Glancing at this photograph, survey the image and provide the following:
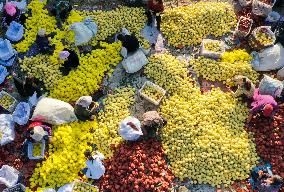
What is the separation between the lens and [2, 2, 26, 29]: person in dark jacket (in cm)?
993

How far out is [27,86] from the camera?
8.99 m

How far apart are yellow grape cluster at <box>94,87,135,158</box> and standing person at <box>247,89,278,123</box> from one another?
2.52 m

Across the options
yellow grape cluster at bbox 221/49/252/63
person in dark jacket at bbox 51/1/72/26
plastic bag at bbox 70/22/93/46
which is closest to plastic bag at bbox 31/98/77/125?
plastic bag at bbox 70/22/93/46

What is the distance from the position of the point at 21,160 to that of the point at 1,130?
2.42 feet

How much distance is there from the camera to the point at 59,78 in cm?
950

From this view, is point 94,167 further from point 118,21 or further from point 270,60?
point 270,60

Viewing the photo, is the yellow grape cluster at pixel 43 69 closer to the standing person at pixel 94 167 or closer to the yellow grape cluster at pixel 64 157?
the yellow grape cluster at pixel 64 157

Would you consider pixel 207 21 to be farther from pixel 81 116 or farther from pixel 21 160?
pixel 21 160

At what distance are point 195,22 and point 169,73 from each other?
1.54 metres

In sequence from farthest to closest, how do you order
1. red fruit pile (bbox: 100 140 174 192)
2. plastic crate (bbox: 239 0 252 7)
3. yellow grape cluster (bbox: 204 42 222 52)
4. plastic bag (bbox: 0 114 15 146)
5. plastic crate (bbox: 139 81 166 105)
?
plastic crate (bbox: 239 0 252 7), yellow grape cluster (bbox: 204 42 222 52), plastic crate (bbox: 139 81 166 105), plastic bag (bbox: 0 114 15 146), red fruit pile (bbox: 100 140 174 192)

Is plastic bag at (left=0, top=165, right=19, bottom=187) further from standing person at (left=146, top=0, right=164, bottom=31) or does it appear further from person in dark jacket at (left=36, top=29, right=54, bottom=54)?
standing person at (left=146, top=0, right=164, bottom=31)

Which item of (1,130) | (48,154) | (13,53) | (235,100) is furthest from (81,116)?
(235,100)

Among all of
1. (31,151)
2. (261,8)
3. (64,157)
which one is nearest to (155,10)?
(261,8)

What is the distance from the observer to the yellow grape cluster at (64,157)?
28.0 ft
